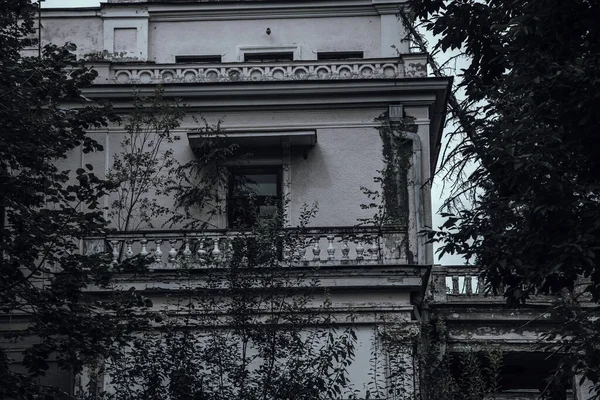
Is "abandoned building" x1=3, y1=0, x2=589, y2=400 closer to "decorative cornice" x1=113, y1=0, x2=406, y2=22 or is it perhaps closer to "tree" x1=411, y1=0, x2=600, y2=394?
"decorative cornice" x1=113, y1=0, x2=406, y2=22

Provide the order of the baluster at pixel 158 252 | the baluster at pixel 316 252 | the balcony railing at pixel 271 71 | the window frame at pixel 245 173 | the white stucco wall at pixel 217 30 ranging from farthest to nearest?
1. the white stucco wall at pixel 217 30
2. the balcony railing at pixel 271 71
3. the window frame at pixel 245 173
4. the baluster at pixel 158 252
5. the baluster at pixel 316 252

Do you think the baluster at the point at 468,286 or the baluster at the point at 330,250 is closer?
Answer: the baluster at the point at 330,250

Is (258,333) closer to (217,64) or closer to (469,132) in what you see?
(469,132)

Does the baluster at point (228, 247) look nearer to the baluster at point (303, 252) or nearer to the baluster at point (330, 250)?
the baluster at point (303, 252)

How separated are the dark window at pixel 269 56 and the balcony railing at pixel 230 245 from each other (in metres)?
6.07

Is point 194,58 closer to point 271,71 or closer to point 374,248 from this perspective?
point 271,71

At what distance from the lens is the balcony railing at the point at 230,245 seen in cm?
2106

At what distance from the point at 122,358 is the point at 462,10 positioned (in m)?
6.99

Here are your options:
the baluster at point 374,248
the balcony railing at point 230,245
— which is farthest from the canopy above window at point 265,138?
the baluster at point 374,248

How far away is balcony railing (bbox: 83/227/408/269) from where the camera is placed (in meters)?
21.1

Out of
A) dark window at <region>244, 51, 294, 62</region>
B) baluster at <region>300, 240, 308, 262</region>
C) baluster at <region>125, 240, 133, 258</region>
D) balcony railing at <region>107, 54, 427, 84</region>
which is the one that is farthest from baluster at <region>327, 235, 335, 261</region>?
dark window at <region>244, 51, 294, 62</region>

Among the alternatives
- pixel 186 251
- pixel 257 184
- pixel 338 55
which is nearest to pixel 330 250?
pixel 186 251

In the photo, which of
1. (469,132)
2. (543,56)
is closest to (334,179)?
(469,132)

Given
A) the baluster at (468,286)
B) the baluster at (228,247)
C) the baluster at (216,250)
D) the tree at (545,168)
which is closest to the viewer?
the tree at (545,168)
